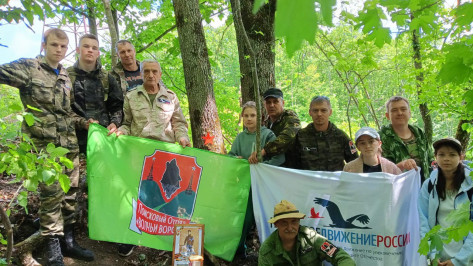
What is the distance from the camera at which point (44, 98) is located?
11.8ft

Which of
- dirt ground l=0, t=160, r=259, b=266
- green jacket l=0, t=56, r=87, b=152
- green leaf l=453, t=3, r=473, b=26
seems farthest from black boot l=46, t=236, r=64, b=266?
green leaf l=453, t=3, r=473, b=26

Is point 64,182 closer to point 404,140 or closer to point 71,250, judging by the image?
point 71,250

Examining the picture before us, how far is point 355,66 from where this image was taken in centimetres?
757

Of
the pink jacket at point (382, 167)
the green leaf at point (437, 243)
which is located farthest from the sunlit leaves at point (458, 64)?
the pink jacket at point (382, 167)

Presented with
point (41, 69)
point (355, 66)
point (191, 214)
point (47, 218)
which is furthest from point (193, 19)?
point (355, 66)

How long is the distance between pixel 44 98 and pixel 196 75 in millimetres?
1806

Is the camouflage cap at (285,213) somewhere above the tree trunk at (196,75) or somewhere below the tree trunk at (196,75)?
below

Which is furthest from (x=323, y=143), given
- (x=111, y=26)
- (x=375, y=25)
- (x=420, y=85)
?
(x=420, y=85)

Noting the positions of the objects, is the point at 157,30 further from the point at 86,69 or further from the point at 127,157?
the point at 127,157

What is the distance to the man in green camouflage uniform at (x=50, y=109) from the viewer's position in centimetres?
352

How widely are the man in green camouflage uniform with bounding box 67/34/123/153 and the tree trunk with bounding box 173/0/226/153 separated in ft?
3.03

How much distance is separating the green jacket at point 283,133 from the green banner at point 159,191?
386mm

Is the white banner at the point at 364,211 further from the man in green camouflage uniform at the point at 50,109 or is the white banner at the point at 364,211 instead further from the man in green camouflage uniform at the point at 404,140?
the man in green camouflage uniform at the point at 50,109

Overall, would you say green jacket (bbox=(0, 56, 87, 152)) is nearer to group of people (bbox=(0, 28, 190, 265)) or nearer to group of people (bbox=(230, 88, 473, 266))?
group of people (bbox=(0, 28, 190, 265))
